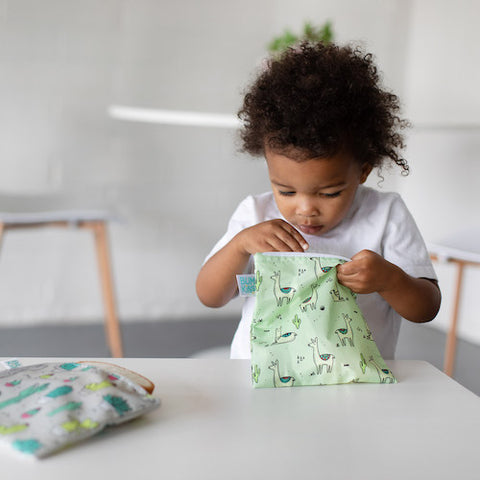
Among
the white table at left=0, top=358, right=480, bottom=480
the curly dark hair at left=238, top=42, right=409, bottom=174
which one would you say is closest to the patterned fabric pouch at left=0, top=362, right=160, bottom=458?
the white table at left=0, top=358, right=480, bottom=480

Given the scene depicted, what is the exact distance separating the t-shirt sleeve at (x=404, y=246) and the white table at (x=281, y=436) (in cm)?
26

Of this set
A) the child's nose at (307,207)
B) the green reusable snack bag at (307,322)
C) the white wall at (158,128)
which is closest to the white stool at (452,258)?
the white wall at (158,128)

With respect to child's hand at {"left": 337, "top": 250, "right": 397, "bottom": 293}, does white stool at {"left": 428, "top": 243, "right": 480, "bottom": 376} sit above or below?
below

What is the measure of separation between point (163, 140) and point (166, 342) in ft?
2.74

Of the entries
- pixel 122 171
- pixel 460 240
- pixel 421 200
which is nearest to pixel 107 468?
pixel 460 240

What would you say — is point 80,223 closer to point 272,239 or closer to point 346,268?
point 272,239

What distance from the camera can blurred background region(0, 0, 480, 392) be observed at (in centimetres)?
224

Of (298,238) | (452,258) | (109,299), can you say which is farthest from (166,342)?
(298,238)

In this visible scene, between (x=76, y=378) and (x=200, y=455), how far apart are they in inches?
5.1

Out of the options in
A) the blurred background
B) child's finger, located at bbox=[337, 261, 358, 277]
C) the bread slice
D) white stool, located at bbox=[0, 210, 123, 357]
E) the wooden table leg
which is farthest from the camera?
the blurred background

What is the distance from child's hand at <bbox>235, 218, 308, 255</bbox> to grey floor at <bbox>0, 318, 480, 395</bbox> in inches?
46.3

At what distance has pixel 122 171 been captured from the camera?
7.89 ft

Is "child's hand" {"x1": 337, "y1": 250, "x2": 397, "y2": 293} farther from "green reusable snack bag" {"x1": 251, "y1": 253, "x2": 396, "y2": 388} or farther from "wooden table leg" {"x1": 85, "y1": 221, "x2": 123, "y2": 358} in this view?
"wooden table leg" {"x1": 85, "y1": 221, "x2": 123, "y2": 358}

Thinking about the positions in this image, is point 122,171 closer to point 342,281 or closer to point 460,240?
point 460,240
